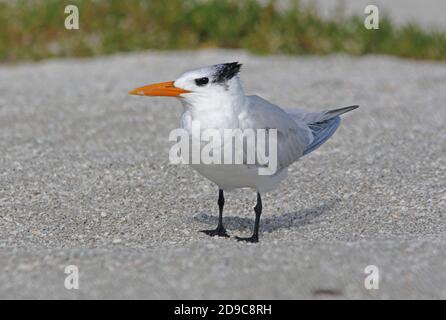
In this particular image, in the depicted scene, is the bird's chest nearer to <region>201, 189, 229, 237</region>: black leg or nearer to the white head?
the white head

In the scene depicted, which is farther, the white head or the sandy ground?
the white head

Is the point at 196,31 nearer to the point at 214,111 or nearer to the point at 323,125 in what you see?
the point at 323,125

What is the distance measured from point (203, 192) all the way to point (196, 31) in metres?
4.31

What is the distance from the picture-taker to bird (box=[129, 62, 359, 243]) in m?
3.85

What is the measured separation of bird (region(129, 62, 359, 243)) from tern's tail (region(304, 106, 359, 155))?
224 mm

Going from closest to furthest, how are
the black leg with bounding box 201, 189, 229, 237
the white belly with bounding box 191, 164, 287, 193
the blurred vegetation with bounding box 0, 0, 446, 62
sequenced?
the white belly with bounding box 191, 164, 287, 193
the black leg with bounding box 201, 189, 229, 237
the blurred vegetation with bounding box 0, 0, 446, 62

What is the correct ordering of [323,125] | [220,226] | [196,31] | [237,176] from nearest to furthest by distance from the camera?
[237,176], [220,226], [323,125], [196,31]

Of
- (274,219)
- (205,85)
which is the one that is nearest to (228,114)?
(205,85)

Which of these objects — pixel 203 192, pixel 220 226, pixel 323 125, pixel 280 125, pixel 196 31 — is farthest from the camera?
pixel 196 31

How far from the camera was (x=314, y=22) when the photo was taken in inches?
356

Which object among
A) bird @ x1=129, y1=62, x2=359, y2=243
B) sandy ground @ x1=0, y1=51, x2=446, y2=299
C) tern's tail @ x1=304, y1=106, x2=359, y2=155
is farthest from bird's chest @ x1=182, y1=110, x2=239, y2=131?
tern's tail @ x1=304, y1=106, x2=359, y2=155

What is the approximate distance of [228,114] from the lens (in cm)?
386

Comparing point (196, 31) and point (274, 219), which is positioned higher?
point (196, 31)

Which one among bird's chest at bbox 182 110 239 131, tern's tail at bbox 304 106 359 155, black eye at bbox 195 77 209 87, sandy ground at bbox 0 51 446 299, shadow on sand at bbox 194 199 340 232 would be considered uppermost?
black eye at bbox 195 77 209 87
